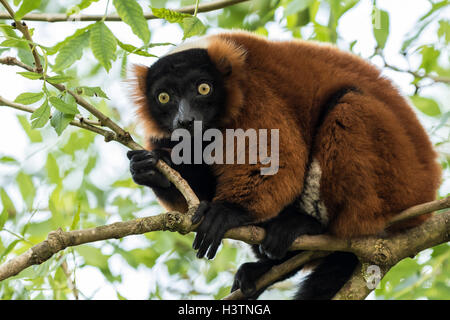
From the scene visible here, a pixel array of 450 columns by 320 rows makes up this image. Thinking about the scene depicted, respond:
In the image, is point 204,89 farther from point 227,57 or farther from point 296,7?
point 296,7

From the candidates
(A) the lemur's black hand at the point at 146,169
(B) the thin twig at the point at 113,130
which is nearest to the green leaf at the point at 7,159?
(A) the lemur's black hand at the point at 146,169

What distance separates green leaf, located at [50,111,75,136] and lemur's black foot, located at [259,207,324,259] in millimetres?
1859

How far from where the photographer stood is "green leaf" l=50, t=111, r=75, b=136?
3.45 metres

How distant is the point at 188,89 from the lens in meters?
4.94

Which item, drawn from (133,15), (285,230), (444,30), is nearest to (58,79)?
(133,15)

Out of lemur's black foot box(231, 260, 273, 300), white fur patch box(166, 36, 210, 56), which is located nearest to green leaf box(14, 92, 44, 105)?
white fur patch box(166, 36, 210, 56)

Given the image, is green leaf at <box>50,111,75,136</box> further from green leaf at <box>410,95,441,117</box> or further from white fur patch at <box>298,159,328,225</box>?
green leaf at <box>410,95,441,117</box>

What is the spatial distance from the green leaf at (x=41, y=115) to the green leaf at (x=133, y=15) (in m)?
0.76

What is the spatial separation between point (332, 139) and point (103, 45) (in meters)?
2.09

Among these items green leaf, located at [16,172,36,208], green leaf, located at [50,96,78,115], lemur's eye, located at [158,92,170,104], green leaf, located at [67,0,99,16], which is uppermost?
green leaf, located at [67,0,99,16]

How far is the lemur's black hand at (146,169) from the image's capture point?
427 centimetres

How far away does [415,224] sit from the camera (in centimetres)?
436

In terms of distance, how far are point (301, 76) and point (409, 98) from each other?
1328 mm
